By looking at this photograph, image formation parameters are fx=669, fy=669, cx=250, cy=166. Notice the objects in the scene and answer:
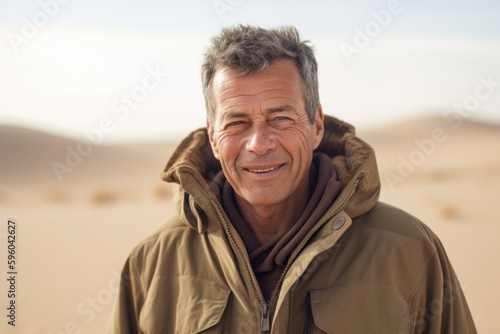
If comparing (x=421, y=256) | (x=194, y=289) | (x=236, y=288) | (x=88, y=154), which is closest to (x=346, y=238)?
(x=421, y=256)

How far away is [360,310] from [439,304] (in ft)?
1.23

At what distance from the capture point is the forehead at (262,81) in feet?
9.62

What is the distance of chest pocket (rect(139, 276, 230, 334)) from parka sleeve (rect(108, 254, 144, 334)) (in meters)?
0.12

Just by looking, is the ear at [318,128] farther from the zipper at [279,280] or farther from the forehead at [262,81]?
the zipper at [279,280]

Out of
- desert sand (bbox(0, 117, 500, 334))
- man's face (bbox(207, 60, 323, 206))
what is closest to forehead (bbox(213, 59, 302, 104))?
man's face (bbox(207, 60, 323, 206))

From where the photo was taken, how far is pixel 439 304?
2912mm

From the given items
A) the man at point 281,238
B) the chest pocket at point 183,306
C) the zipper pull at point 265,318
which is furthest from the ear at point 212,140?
the zipper pull at point 265,318

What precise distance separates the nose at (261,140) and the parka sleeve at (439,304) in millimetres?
871

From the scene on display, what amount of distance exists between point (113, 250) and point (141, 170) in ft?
49.0

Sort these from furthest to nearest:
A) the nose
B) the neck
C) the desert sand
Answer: the desert sand → the neck → the nose

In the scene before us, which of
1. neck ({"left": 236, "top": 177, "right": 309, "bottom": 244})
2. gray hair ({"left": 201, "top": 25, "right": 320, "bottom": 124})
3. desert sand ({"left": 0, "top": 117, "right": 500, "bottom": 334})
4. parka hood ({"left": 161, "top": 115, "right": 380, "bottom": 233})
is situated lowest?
desert sand ({"left": 0, "top": 117, "right": 500, "bottom": 334})

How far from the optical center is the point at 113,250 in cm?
1270

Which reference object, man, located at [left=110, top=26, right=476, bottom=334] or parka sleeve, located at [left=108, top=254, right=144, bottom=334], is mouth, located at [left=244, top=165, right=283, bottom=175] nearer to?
man, located at [left=110, top=26, right=476, bottom=334]

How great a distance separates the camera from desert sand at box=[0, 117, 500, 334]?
9.63m
